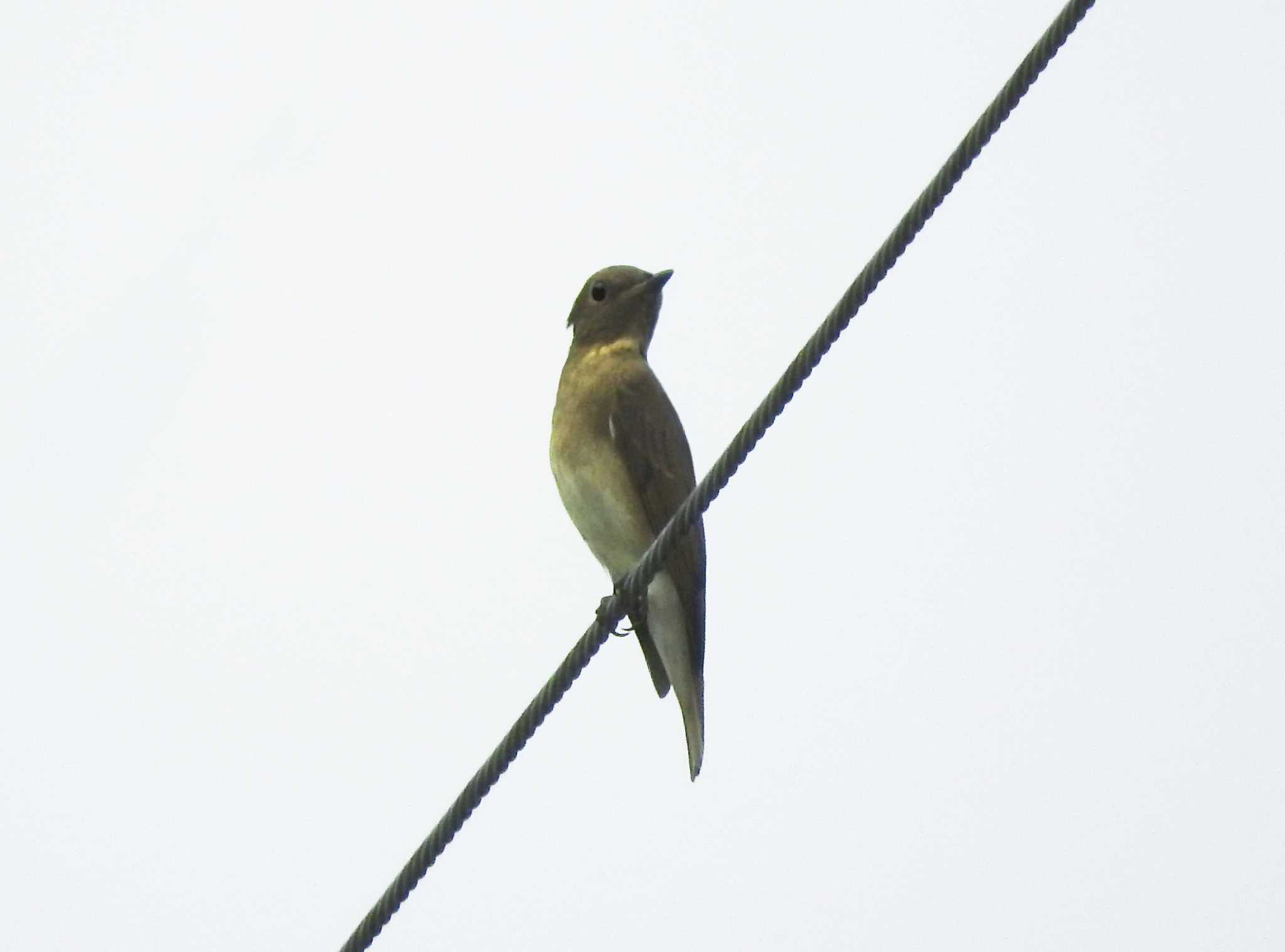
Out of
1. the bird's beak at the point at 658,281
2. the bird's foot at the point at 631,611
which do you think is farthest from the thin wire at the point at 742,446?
the bird's beak at the point at 658,281

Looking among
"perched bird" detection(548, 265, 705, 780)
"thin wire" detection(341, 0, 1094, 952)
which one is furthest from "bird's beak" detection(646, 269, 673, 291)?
"thin wire" detection(341, 0, 1094, 952)

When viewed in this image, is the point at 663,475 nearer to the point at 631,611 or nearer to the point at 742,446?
the point at 631,611

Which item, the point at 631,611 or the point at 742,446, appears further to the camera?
the point at 631,611

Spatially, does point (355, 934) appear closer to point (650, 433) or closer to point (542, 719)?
point (542, 719)

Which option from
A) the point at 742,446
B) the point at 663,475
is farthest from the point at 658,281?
the point at 742,446

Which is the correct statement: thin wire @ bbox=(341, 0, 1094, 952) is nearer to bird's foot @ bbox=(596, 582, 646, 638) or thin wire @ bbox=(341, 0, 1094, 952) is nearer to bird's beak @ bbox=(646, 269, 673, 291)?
bird's foot @ bbox=(596, 582, 646, 638)
